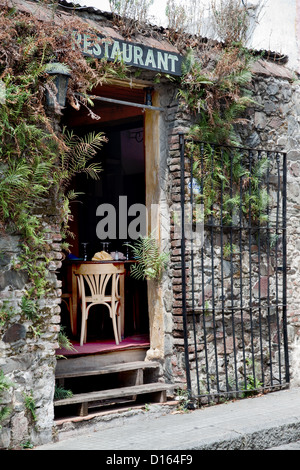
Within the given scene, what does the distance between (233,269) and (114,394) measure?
194cm

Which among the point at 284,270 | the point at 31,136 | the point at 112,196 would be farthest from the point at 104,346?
the point at 112,196

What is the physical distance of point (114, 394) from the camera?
636 centimetres

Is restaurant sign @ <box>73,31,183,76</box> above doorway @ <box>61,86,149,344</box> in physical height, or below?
above

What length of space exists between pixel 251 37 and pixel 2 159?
12.8 feet

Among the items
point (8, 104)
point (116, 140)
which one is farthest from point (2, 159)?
point (116, 140)

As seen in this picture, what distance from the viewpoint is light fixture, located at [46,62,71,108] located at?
5.43 metres

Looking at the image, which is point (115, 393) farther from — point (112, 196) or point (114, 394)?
point (112, 196)

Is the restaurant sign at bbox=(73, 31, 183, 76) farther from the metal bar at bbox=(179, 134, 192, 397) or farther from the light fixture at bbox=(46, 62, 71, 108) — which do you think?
the metal bar at bbox=(179, 134, 192, 397)

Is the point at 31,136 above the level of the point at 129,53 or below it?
below

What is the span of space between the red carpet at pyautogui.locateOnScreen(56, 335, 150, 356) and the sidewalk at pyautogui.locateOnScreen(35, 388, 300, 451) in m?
0.74

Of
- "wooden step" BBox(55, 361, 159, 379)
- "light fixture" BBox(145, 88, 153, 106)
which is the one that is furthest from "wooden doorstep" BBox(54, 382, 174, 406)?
"light fixture" BBox(145, 88, 153, 106)

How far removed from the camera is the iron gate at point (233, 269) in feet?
22.6

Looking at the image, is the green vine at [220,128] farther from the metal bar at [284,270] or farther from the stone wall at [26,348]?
the stone wall at [26,348]

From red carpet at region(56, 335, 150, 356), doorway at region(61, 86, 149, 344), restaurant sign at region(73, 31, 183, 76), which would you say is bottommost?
red carpet at region(56, 335, 150, 356)
